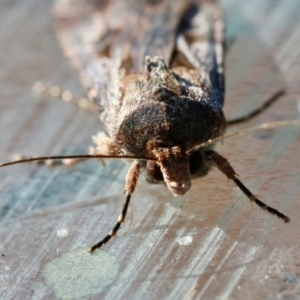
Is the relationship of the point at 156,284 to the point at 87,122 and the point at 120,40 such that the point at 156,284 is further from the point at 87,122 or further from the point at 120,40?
the point at 120,40

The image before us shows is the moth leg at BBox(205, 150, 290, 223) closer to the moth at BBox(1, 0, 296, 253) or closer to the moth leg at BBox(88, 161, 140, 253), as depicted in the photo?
the moth at BBox(1, 0, 296, 253)

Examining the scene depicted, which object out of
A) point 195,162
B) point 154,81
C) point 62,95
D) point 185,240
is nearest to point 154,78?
point 154,81

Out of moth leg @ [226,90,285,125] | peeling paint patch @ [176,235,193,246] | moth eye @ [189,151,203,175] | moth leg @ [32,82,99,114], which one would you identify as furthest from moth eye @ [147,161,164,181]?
moth leg @ [32,82,99,114]

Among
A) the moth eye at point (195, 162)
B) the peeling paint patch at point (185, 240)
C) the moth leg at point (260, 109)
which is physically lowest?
the moth leg at point (260, 109)

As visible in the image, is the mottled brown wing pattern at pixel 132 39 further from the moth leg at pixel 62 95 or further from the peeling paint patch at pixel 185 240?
the peeling paint patch at pixel 185 240

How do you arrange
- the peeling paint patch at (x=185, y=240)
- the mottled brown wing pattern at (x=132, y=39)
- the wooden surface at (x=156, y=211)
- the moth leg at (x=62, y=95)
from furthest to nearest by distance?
1. the moth leg at (x=62, y=95)
2. the mottled brown wing pattern at (x=132, y=39)
3. the peeling paint patch at (x=185, y=240)
4. the wooden surface at (x=156, y=211)

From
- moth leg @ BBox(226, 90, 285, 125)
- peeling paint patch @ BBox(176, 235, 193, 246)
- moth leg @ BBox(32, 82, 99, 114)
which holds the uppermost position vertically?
moth leg @ BBox(32, 82, 99, 114)

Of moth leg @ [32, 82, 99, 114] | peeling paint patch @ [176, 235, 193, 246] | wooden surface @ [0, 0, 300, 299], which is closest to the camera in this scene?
wooden surface @ [0, 0, 300, 299]

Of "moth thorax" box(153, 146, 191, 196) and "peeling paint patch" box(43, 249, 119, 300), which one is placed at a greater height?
"moth thorax" box(153, 146, 191, 196)

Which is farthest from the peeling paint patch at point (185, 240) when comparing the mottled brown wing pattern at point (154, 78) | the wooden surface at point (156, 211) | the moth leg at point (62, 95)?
the moth leg at point (62, 95)

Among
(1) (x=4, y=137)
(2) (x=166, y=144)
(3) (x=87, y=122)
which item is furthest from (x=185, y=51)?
(1) (x=4, y=137)
